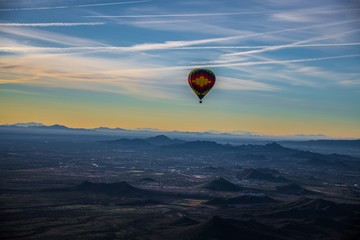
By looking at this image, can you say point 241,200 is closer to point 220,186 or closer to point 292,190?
point 220,186

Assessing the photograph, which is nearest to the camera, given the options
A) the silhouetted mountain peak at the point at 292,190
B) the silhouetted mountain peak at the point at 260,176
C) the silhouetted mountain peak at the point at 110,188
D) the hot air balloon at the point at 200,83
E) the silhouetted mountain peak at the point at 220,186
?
the hot air balloon at the point at 200,83

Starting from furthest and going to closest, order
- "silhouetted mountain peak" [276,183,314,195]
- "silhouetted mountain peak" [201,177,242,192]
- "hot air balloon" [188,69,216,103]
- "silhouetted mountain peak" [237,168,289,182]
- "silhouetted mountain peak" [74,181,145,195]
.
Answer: "silhouetted mountain peak" [237,168,289,182], "silhouetted mountain peak" [276,183,314,195], "silhouetted mountain peak" [201,177,242,192], "silhouetted mountain peak" [74,181,145,195], "hot air balloon" [188,69,216,103]

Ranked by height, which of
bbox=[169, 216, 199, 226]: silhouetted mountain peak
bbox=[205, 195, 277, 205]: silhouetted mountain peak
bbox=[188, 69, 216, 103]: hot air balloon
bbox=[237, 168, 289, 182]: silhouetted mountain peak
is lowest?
bbox=[169, 216, 199, 226]: silhouetted mountain peak

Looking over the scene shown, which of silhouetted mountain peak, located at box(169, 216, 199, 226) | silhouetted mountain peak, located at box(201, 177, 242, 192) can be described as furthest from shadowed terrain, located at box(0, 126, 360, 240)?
silhouetted mountain peak, located at box(201, 177, 242, 192)

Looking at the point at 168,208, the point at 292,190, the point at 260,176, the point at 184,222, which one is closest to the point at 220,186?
the point at 292,190

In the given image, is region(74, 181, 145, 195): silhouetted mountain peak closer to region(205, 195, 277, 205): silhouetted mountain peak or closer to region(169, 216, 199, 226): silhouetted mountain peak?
region(205, 195, 277, 205): silhouetted mountain peak

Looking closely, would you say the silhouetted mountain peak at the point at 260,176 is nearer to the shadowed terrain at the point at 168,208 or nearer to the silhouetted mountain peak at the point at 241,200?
the shadowed terrain at the point at 168,208

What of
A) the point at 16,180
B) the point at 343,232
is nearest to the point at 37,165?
the point at 16,180

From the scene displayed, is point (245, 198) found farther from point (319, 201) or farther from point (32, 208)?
point (32, 208)

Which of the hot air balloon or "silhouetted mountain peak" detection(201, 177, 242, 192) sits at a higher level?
the hot air balloon

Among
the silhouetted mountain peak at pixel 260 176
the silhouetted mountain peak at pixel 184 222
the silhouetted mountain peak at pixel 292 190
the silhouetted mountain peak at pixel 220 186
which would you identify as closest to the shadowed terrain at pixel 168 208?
the silhouetted mountain peak at pixel 292 190

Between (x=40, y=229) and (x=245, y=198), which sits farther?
(x=245, y=198)
